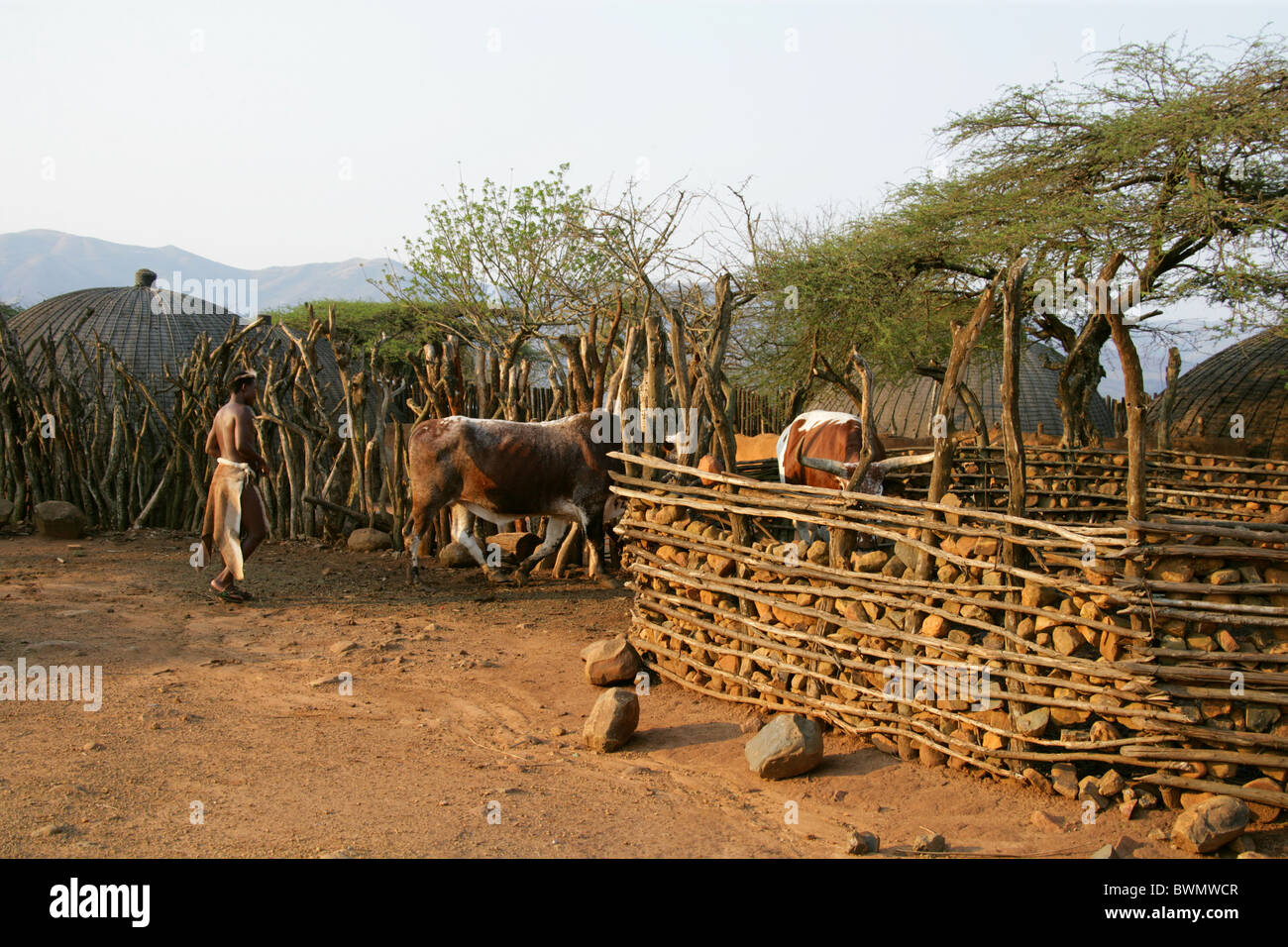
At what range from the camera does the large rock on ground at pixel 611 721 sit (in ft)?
15.4

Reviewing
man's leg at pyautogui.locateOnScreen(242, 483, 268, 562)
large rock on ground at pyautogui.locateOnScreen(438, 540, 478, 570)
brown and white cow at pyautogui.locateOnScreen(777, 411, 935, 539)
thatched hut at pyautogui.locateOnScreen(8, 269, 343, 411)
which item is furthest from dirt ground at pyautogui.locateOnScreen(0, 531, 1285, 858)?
thatched hut at pyautogui.locateOnScreen(8, 269, 343, 411)

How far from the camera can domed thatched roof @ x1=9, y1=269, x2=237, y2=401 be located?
13219mm

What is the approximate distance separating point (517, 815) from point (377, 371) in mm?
7182

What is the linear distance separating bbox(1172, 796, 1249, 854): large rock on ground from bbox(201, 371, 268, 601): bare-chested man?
6.06 metres

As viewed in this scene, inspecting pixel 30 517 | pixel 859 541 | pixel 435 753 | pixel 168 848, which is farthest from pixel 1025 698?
pixel 30 517

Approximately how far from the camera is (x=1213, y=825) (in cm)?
351

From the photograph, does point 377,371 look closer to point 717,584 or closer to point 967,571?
point 717,584

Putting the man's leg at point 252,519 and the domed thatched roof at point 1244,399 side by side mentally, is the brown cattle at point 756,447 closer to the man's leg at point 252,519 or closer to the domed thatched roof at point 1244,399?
the domed thatched roof at point 1244,399

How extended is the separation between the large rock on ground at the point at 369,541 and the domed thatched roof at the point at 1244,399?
35.5 ft

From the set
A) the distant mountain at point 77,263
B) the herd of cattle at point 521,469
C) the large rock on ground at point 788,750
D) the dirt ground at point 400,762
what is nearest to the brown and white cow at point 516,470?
the herd of cattle at point 521,469

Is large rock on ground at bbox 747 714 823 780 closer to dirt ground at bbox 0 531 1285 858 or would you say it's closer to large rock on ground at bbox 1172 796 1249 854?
dirt ground at bbox 0 531 1285 858

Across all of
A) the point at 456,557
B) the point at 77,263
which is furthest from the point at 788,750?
the point at 77,263

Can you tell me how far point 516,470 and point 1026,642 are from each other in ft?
15.2

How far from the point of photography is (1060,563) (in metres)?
4.03
